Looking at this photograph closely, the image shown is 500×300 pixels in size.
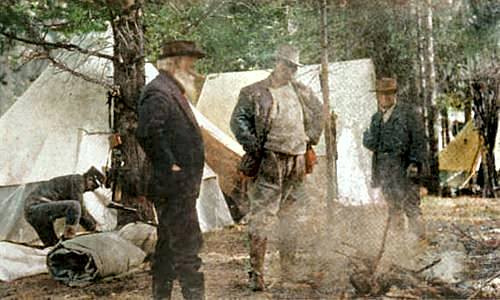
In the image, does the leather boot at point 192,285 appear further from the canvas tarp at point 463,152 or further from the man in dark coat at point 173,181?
the canvas tarp at point 463,152

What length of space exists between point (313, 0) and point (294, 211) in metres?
2.69

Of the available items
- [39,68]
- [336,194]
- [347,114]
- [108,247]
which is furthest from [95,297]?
[39,68]

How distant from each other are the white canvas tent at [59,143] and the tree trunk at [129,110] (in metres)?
0.72

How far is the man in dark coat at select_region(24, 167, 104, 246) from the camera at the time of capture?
19.5ft

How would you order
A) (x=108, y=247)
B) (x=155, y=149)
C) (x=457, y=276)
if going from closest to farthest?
(x=155, y=149)
(x=457, y=276)
(x=108, y=247)

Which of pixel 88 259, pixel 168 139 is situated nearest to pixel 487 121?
pixel 88 259

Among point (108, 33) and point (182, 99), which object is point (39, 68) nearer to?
point (108, 33)

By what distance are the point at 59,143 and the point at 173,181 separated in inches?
140

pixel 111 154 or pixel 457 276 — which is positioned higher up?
pixel 111 154

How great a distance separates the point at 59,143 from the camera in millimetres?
7082

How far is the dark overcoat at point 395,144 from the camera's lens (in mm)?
5784

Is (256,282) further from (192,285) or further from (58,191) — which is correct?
(58,191)

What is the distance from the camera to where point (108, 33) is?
21.5ft

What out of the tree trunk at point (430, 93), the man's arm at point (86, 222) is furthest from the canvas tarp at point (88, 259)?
the tree trunk at point (430, 93)
